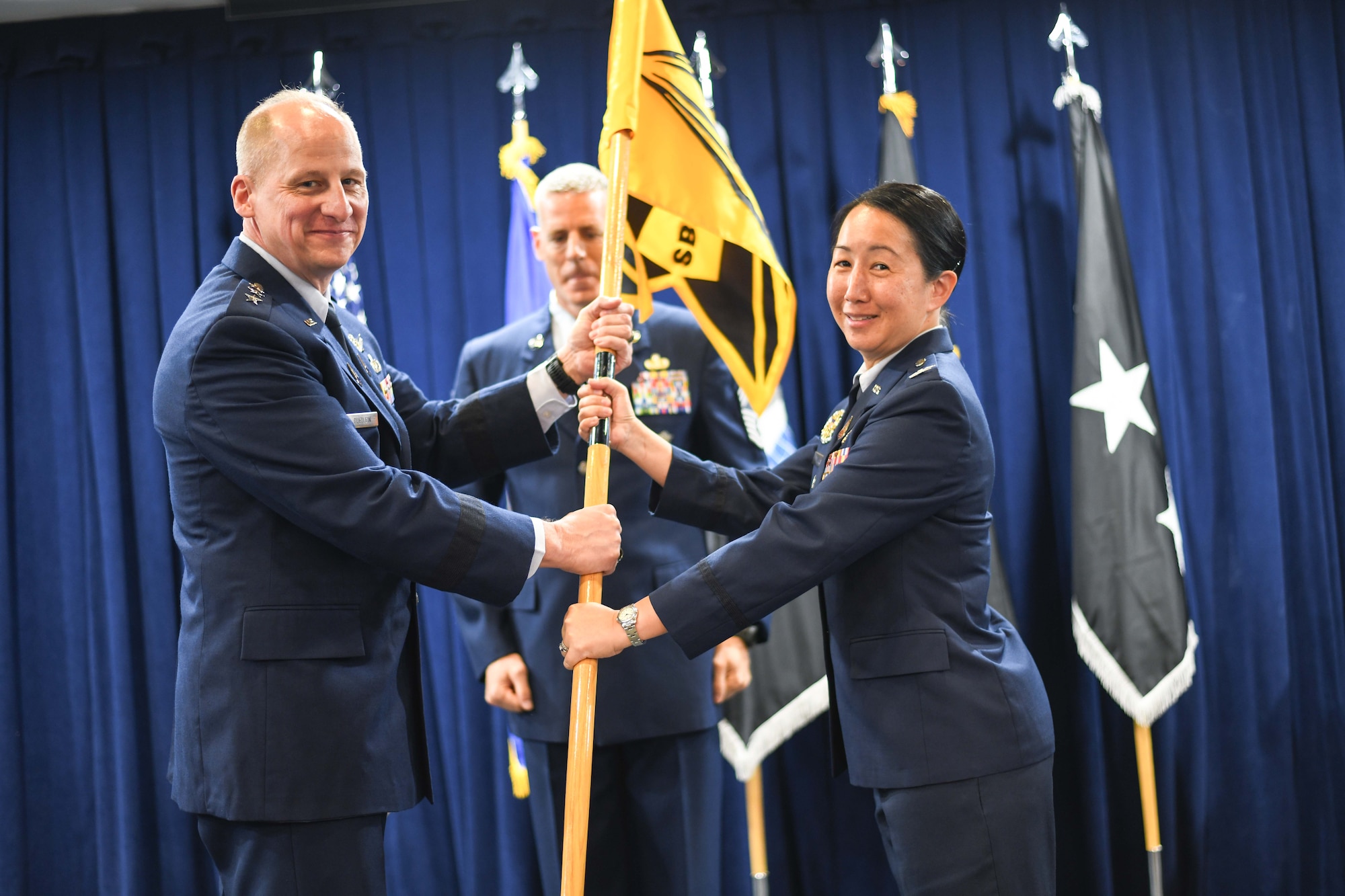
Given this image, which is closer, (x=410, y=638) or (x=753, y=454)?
(x=410, y=638)

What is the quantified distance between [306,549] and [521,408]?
69 centimetres

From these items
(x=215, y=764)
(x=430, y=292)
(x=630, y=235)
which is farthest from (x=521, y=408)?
(x=430, y=292)

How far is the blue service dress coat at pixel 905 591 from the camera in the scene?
1719 millimetres

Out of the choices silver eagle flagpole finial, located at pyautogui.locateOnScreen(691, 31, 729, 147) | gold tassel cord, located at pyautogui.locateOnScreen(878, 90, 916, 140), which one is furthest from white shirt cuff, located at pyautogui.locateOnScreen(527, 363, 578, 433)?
gold tassel cord, located at pyautogui.locateOnScreen(878, 90, 916, 140)

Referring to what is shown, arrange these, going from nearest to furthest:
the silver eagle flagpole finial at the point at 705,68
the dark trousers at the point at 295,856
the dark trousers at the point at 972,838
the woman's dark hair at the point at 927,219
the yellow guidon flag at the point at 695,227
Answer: the dark trousers at the point at 295,856, the dark trousers at the point at 972,838, the woman's dark hair at the point at 927,219, the yellow guidon flag at the point at 695,227, the silver eagle flagpole finial at the point at 705,68

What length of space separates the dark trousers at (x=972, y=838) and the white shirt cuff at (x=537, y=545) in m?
0.74

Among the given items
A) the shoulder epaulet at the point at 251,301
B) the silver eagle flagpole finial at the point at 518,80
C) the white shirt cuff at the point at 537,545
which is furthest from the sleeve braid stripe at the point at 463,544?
the silver eagle flagpole finial at the point at 518,80

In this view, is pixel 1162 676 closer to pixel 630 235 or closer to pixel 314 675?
pixel 630 235

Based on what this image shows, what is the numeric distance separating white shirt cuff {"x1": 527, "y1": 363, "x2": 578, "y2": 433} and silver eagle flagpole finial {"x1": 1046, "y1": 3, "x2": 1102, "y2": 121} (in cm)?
203

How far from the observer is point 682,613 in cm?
182

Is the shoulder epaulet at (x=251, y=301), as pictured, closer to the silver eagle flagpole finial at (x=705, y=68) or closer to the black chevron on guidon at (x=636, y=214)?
the black chevron on guidon at (x=636, y=214)

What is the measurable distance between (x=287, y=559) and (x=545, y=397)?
752 millimetres

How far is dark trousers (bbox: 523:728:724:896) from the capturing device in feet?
7.70

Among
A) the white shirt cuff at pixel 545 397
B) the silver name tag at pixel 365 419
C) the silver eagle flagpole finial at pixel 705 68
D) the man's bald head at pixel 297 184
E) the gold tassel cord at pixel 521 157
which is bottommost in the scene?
the silver name tag at pixel 365 419
